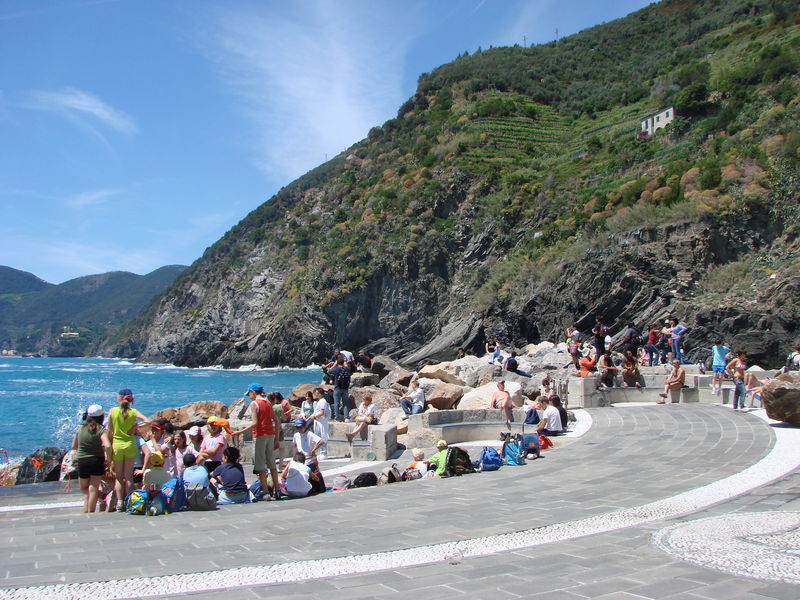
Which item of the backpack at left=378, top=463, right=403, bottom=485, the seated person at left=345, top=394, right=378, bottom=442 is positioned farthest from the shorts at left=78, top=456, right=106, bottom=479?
the seated person at left=345, top=394, right=378, bottom=442

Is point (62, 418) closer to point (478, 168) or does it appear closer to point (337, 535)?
point (337, 535)

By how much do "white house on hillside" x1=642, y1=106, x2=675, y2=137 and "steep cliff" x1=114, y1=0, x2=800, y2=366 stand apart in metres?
1.06

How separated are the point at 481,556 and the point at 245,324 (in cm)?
8360

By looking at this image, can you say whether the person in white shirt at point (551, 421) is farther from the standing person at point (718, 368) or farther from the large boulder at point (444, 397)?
the standing person at point (718, 368)

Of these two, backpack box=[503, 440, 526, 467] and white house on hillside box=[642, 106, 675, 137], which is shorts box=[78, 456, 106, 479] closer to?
backpack box=[503, 440, 526, 467]

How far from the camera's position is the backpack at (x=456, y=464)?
915 cm

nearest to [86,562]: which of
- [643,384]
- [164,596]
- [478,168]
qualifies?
[164,596]

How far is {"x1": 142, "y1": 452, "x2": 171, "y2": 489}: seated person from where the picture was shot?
8141 mm

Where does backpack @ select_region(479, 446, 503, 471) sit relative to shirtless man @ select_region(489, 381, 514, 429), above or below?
below

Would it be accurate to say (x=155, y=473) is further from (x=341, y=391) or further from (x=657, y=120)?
(x=657, y=120)

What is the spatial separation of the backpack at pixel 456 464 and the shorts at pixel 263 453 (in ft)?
8.39

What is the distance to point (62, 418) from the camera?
34656 mm

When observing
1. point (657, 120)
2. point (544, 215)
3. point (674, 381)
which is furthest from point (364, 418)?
point (657, 120)

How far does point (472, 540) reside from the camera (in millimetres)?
5375
